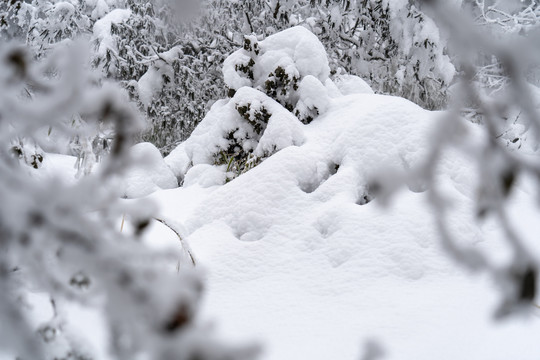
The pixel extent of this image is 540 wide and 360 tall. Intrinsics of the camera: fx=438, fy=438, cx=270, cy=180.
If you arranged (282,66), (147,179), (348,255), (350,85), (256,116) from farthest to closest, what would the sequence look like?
(350,85) < (147,179) < (282,66) < (256,116) < (348,255)

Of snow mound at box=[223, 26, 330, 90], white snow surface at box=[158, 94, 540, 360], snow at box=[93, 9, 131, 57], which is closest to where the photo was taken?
white snow surface at box=[158, 94, 540, 360]

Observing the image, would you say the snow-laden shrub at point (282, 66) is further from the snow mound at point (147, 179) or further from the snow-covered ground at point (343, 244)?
the snow mound at point (147, 179)

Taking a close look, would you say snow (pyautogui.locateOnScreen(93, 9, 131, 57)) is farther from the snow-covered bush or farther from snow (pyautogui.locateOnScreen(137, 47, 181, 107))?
the snow-covered bush

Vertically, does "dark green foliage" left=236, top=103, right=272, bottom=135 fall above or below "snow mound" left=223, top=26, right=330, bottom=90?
below

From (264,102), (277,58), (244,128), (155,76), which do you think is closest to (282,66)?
(277,58)

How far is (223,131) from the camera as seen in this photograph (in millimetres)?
5094

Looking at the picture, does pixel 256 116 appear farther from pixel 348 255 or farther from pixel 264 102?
pixel 348 255

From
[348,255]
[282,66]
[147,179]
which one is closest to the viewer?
[348,255]

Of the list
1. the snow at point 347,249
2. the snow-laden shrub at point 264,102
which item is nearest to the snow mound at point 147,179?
the snow-laden shrub at point 264,102

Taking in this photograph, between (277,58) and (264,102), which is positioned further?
(277,58)

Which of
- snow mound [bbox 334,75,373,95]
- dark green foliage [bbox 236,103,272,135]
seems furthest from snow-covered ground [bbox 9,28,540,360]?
snow mound [bbox 334,75,373,95]

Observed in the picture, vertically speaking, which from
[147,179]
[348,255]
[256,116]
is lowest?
[147,179]

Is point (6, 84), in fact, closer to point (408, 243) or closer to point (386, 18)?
point (408, 243)

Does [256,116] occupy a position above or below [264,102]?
below
